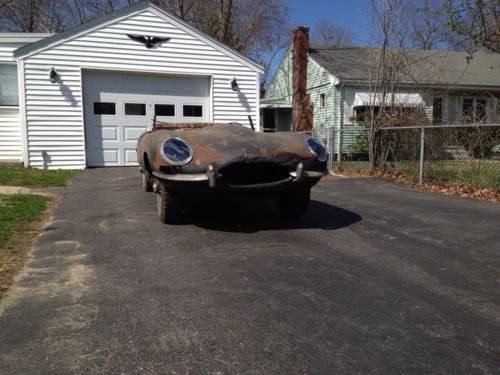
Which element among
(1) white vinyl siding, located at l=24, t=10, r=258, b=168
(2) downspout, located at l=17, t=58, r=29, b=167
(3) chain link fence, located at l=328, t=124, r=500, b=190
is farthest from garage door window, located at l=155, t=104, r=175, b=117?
(3) chain link fence, located at l=328, t=124, r=500, b=190

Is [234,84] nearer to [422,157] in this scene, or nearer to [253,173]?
[422,157]

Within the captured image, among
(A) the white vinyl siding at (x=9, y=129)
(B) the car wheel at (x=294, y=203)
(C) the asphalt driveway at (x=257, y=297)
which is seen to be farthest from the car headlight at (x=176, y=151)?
(A) the white vinyl siding at (x=9, y=129)

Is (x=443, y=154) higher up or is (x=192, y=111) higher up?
(x=192, y=111)

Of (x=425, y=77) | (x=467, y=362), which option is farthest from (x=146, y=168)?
(x=425, y=77)

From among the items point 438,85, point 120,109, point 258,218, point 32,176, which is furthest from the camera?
point 438,85

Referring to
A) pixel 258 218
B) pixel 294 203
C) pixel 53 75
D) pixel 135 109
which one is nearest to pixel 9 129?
pixel 53 75

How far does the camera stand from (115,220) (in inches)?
224

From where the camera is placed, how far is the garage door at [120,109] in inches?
490

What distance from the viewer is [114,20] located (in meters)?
12.5

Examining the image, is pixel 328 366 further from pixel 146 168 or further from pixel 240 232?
pixel 146 168

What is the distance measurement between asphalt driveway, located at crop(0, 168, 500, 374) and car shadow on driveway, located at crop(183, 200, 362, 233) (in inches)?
1.9

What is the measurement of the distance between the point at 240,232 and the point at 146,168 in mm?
1474

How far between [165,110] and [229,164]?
30.1 feet

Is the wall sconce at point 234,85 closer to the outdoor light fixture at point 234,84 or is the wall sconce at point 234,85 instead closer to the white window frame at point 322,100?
the outdoor light fixture at point 234,84
